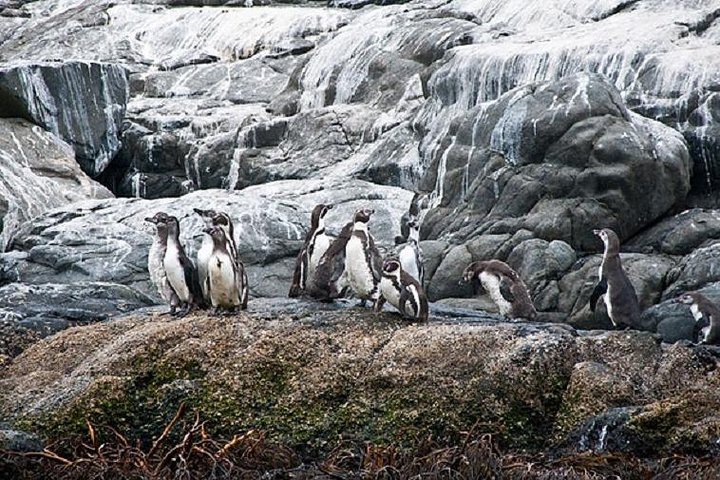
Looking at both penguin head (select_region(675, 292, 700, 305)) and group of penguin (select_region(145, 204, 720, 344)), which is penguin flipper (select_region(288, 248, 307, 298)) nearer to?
group of penguin (select_region(145, 204, 720, 344))

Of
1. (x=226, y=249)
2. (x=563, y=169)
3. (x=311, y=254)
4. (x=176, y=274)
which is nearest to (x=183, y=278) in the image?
(x=176, y=274)

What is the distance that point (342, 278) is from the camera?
47.5 feet

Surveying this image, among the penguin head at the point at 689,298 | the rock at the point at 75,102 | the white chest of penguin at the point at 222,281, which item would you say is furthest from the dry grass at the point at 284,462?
the rock at the point at 75,102

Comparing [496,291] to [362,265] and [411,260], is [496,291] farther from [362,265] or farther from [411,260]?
[362,265]

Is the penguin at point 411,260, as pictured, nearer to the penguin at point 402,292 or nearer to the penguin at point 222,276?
the penguin at point 402,292

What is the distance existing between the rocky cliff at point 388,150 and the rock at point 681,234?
0.14 feet

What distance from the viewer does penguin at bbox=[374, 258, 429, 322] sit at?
12859 millimetres

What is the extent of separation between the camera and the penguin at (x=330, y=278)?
1442cm

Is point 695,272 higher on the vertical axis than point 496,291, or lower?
lower

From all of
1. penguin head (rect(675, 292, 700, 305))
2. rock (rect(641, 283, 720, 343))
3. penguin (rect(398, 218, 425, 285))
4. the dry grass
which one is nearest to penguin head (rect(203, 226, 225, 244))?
penguin (rect(398, 218, 425, 285))

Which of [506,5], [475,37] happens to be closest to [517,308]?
[475,37]

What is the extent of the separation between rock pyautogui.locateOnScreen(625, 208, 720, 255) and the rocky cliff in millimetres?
41

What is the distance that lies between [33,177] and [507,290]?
597 inches

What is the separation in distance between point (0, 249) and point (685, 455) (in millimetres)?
17669
